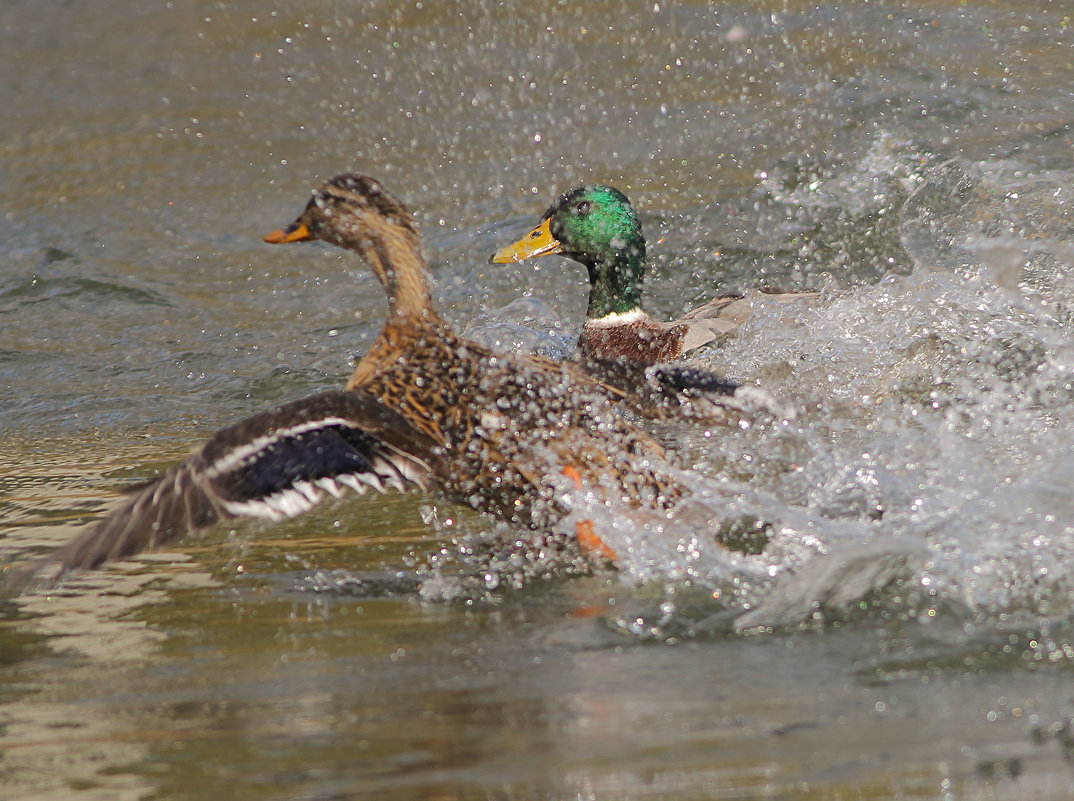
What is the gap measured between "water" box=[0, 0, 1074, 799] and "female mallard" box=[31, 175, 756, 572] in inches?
7.3

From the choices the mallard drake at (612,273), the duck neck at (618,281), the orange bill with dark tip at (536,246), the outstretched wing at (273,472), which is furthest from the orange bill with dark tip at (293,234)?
the duck neck at (618,281)

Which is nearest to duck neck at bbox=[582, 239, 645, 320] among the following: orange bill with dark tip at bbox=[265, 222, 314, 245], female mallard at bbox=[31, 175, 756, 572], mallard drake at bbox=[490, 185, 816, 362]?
mallard drake at bbox=[490, 185, 816, 362]

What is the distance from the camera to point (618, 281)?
239 inches

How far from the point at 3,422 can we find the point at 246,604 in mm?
2781

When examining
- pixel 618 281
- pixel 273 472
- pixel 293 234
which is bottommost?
pixel 273 472

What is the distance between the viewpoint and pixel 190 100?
385 inches

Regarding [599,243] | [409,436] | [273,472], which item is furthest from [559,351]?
[273,472]

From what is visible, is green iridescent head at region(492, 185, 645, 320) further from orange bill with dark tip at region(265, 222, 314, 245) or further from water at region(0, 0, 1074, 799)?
orange bill with dark tip at region(265, 222, 314, 245)

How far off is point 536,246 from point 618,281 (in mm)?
398

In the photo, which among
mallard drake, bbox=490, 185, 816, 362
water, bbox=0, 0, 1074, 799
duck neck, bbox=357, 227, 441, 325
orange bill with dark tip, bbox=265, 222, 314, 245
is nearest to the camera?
water, bbox=0, 0, 1074, 799

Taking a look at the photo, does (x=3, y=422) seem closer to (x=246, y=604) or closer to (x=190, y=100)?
(x=246, y=604)

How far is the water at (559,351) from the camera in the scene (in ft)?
8.61

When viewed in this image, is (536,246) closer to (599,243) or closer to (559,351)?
(599,243)

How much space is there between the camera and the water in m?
2.62
